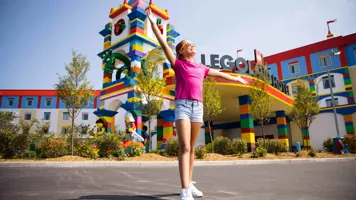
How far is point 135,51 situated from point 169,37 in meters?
4.07

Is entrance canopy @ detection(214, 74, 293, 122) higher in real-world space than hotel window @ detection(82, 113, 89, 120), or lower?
lower

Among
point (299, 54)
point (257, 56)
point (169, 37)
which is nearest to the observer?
point (169, 37)

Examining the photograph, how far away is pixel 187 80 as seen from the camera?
9.75ft

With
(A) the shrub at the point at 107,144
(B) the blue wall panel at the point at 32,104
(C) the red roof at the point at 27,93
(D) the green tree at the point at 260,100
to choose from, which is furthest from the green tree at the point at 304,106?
(B) the blue wall panel at the point at 32,104

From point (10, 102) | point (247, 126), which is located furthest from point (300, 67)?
point (10, 102)

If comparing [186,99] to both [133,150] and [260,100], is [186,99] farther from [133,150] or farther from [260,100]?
[260,100]

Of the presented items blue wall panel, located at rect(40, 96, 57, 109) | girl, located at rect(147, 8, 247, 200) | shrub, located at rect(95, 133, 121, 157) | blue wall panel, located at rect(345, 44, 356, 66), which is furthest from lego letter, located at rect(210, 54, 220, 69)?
blue wall panel, located at rect(40, 96, 57, 109)

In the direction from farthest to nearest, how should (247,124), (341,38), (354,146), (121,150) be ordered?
1. (341,38)
2. (247,124)
3. (354,146)
4. (121,150)

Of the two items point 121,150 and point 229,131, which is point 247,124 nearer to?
point 121,150

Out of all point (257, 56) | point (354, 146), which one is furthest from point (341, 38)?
point (354, 146)

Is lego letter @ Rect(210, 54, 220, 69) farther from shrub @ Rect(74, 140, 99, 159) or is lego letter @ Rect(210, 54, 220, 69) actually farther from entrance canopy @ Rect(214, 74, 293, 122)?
shrub @ Rect(74, 140, 99, 159)

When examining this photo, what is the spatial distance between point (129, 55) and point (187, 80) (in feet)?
47.8

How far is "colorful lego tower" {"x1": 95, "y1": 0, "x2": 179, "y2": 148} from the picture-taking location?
53.4 ft

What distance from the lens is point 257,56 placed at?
22.0 m
